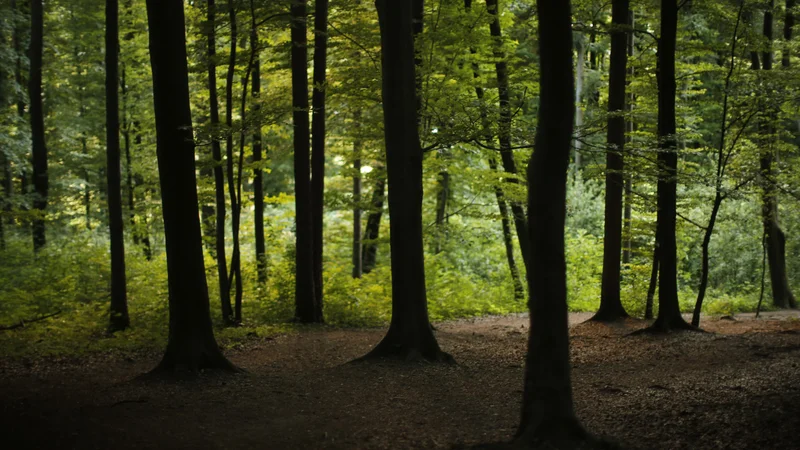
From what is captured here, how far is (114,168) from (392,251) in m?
6.41

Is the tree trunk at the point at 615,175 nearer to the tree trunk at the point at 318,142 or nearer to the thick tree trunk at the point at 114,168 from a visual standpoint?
the tree trunk at the point at 318,142

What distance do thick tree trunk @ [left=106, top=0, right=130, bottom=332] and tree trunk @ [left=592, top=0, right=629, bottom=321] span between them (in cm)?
1001

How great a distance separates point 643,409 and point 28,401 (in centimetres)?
704

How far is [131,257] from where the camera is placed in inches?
695

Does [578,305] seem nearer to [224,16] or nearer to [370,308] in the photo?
[370,308]

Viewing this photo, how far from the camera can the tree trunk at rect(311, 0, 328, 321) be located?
1395cm

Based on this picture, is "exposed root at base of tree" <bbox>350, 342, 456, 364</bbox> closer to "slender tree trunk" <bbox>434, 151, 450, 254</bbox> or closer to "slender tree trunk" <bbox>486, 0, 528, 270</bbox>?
"slender tree trunk" <bbox>486, 0, 528, 270</bbox>

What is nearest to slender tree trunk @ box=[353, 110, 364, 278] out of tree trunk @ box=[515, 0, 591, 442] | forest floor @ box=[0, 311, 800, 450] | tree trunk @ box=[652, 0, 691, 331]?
forest floor @ box=[0, 311, 800, 450]

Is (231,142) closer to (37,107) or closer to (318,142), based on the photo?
(318,142)

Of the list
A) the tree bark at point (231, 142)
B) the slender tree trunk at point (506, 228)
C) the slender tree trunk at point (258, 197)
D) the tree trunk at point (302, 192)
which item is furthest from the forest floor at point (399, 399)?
the slender tree trunk at point (506, 228)

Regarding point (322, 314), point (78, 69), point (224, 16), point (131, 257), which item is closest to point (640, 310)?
point (322, 314)

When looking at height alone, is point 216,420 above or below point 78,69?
below

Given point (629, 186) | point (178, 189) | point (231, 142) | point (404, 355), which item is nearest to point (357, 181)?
point (231, 142)

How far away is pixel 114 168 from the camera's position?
12.7 meters
